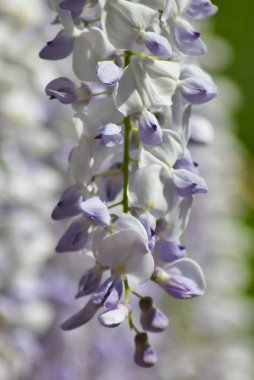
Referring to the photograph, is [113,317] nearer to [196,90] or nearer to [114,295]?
[114,295]

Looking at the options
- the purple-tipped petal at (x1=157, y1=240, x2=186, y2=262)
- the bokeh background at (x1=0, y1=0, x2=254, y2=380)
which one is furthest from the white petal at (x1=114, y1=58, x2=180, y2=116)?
the bokeh background at (x1=0, y1=0, x2=254, y2=380)

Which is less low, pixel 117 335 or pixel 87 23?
pixel 87 23

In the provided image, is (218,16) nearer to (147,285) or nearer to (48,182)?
(147,285)

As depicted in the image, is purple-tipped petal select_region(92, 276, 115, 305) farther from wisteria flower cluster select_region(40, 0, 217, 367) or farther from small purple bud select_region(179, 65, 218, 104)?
small purple bud select_region(179, 65, 218, 104)

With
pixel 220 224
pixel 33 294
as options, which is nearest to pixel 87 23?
pixel 33 294

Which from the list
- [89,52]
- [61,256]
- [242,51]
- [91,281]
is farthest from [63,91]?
[242,51]
